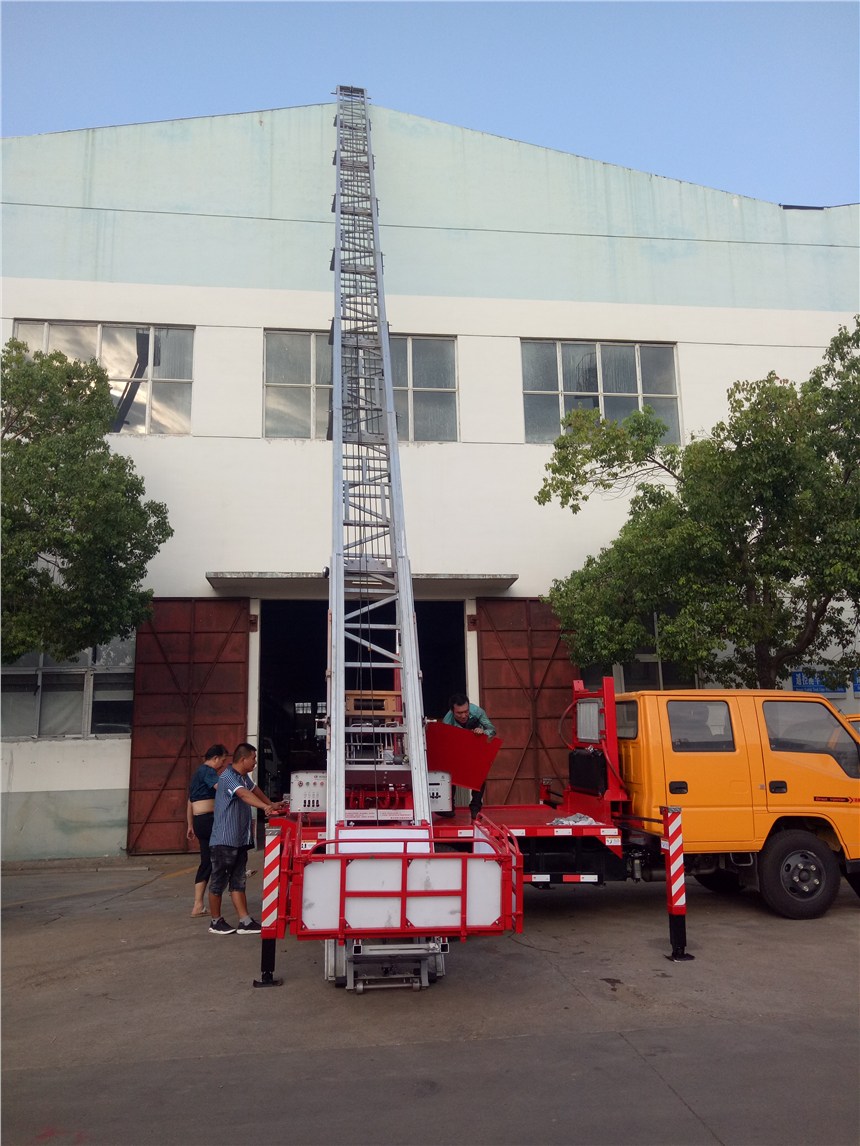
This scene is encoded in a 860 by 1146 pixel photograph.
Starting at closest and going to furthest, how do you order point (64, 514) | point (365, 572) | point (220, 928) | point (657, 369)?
point (220, 928) → point (365, 572) → point (64, 514) → point (657, 369)

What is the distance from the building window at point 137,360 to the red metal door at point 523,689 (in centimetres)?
629

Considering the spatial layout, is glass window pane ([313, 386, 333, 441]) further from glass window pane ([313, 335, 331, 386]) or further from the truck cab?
the truck cab

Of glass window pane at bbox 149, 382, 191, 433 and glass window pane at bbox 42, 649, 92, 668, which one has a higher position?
glass window pane at bbox 149, 382, 191, 433

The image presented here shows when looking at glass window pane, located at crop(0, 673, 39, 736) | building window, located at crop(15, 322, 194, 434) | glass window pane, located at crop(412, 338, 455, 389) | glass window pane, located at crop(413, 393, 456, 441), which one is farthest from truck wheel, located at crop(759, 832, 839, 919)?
building window, located at crop(15, 322, 194, 434)

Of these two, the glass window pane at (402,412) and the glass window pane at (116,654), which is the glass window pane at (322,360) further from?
the glass window pane at (116,654)

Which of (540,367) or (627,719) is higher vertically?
(540,367)

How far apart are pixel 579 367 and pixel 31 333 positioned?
9.65m

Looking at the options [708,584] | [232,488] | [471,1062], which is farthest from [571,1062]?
[232,488]

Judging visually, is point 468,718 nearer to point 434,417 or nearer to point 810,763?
point 810,763

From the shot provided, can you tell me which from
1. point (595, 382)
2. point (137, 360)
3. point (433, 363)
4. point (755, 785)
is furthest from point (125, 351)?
point (755, 785)

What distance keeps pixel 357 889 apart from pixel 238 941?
9.91ft

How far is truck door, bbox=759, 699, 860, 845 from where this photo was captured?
27.6 feet

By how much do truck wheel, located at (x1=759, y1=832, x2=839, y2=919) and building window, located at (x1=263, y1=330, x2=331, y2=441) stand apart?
953cm

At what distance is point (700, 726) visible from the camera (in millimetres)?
8453
